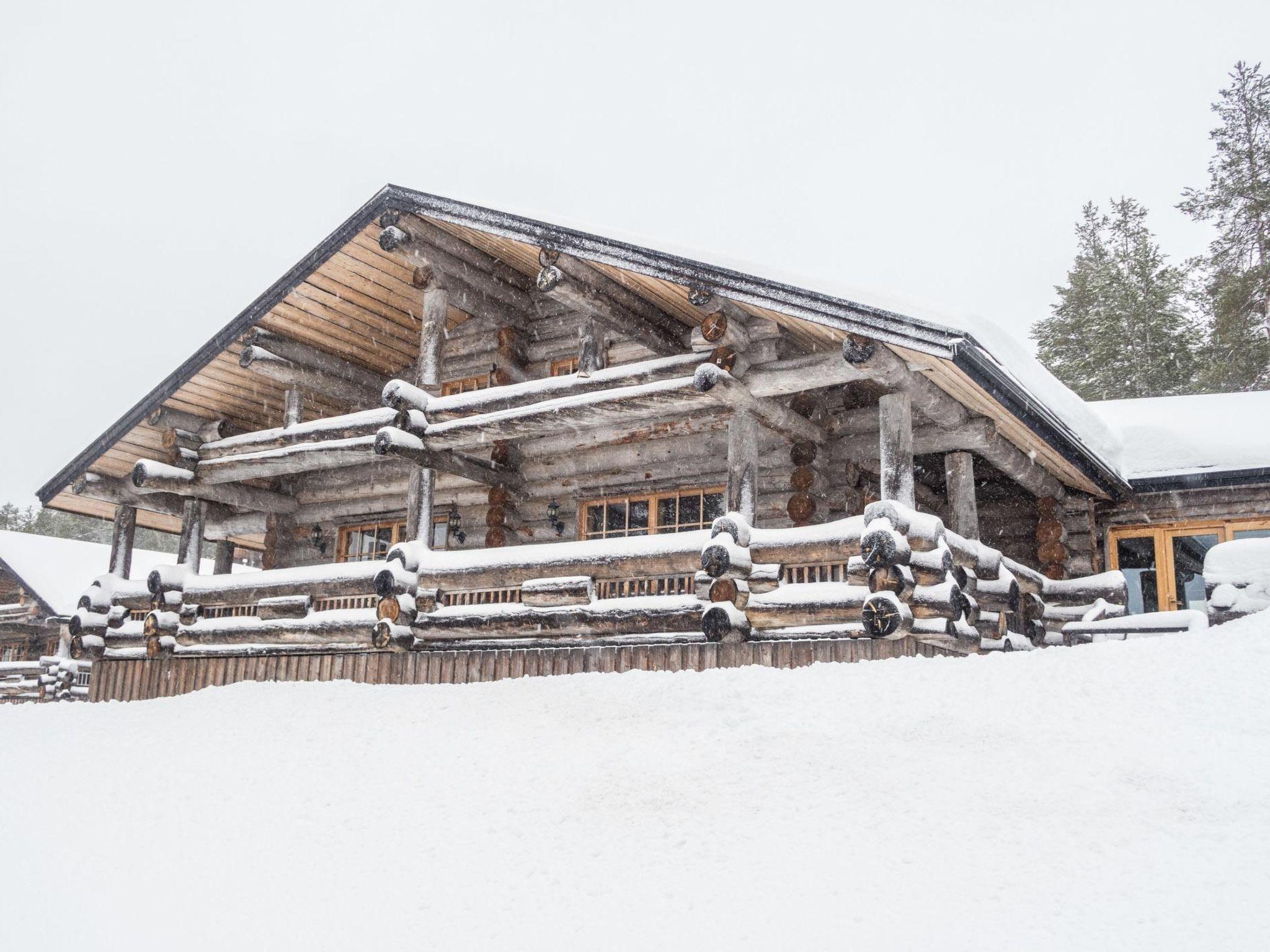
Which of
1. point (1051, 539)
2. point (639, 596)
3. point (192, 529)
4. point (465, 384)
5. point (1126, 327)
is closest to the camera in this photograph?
point (639, 596)

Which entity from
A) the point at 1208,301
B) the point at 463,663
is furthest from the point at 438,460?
the point at 1208,301

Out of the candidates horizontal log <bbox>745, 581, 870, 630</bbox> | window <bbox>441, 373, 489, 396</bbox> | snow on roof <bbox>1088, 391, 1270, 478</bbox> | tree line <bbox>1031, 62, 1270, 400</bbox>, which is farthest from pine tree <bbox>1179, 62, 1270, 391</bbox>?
horizontal log <bbox>745, 581, 870, 630</bbox>

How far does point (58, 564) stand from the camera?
29.7 m

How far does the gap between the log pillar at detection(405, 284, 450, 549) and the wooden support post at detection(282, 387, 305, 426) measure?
7.44ft

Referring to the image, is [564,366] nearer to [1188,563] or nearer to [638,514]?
[638,514]

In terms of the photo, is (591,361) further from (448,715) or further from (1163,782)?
(1163,782)

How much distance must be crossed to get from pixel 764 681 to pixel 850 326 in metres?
3.58

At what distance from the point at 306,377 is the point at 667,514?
5.69 meters

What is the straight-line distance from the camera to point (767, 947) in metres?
5.66

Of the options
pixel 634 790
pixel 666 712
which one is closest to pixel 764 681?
pixel 666 712

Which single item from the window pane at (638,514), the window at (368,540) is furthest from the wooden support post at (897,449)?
the window at (368,540)

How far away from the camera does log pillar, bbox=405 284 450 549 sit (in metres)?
14.1

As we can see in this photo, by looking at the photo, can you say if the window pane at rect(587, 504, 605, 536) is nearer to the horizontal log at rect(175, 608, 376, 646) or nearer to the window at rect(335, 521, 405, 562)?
the horizontal log at rect(175, 608, 376, 646)

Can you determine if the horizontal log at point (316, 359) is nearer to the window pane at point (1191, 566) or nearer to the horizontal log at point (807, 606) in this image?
the horizontal log at point (807, 606)
